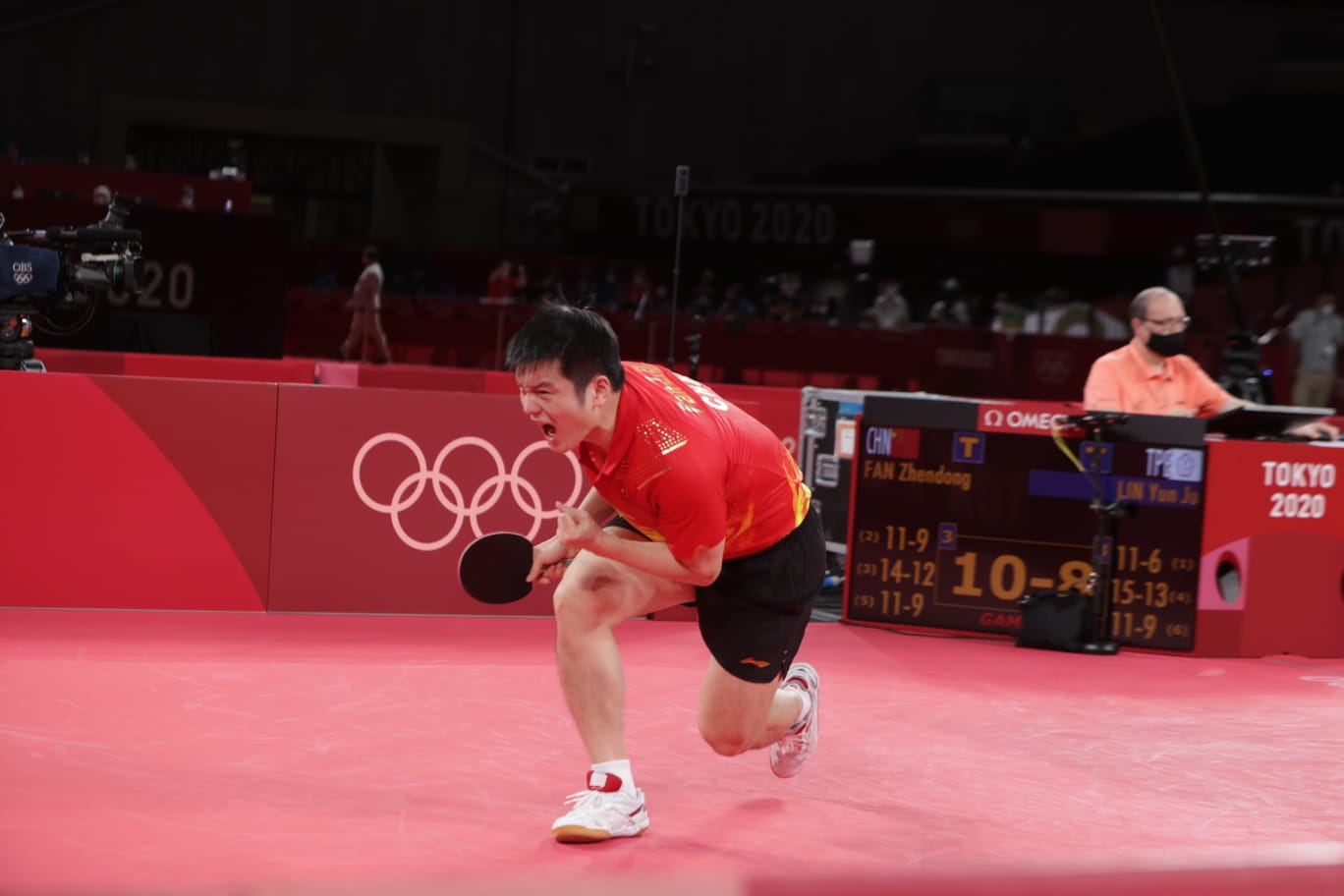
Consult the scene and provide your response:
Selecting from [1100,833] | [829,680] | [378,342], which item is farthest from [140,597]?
[378,342]

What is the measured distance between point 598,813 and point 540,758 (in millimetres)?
1146

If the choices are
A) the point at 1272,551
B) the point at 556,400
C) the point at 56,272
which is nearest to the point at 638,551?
the point at 556,400

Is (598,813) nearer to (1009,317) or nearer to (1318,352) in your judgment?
(1318,352)

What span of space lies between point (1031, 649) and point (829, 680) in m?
1.66

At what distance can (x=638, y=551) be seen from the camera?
4.23 metres

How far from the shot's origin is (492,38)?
103 ft

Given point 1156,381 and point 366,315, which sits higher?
point 366,315

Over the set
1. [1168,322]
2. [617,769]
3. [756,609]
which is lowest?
[617,769]

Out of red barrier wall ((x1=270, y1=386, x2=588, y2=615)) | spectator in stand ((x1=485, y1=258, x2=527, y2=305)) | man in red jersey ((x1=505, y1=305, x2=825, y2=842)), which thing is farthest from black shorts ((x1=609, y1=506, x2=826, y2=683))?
spectator in stand ((x1=485, y1=258, x2=527, y2=305))

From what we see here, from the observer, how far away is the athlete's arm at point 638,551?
4090 millimetres

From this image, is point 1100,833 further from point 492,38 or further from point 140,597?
point 492,38

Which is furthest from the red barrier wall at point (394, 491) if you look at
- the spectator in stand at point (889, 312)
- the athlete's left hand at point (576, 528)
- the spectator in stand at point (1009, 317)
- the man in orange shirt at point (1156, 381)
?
the spectator in stand at point (1009, 317)

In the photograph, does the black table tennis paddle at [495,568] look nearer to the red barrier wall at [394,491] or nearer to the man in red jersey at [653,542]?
the man in red jersey at [653,542]

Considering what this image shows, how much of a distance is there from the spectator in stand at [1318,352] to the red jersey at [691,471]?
16.4 metres
